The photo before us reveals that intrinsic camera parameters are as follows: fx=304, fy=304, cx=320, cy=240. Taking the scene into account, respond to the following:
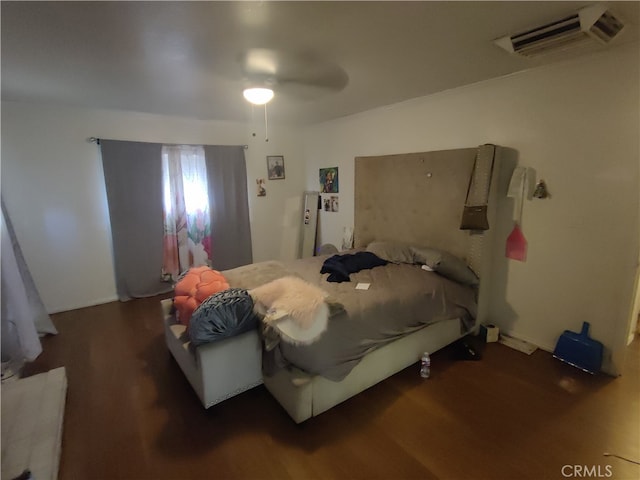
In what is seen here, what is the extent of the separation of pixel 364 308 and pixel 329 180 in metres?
2.93

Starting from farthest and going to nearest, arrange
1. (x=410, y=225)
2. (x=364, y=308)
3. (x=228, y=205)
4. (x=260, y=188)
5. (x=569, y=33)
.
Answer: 1. (x=260, y=188)
2. (x=228, y=205)
3. (x=410, y=225)
4. (x=364, y=308)
5. (x=569, y=33)

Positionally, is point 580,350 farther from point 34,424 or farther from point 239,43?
point 34,424

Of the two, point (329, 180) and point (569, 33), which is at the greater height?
point (569, 33)

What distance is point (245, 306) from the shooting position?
6.38ft

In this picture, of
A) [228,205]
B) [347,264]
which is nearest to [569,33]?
[347,264]

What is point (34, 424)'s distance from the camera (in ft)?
6.05

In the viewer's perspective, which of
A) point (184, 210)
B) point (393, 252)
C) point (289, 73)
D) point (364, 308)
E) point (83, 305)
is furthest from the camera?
point (184, 210)

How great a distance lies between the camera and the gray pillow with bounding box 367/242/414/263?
3.05 m

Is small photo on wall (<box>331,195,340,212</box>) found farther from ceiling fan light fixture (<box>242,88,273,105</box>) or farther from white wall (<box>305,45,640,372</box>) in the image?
ceiling fan light fixture (<box>242,88,273,105</box>)

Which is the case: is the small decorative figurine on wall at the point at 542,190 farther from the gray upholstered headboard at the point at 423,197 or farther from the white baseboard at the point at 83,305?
the white baseboard at the point at 83,305

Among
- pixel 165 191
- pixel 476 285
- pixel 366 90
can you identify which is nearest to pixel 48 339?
pixel 165 191

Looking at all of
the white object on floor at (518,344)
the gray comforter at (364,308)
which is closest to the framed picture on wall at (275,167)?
the gray comforter at (364,308)

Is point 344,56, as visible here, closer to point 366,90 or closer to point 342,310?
point 366,90

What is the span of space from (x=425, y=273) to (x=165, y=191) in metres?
3.35
